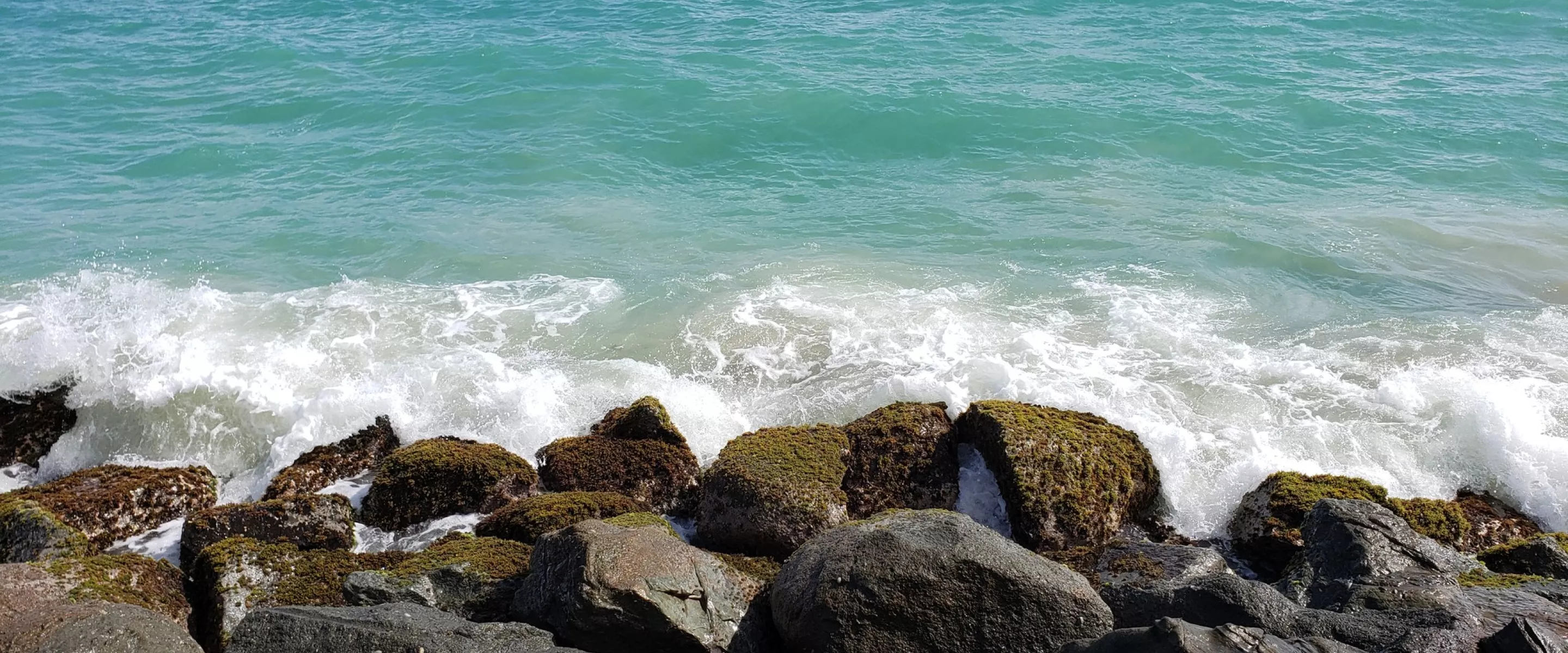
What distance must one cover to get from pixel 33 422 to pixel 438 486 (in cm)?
555

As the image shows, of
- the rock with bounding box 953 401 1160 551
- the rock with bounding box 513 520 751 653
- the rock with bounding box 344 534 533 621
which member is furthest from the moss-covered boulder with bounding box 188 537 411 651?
the rock with bounding box 953 401 1160 551

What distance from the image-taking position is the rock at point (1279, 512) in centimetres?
867

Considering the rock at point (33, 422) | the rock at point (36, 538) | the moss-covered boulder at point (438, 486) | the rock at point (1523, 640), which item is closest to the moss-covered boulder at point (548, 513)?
the moss-covered boulder at point (438, 486)

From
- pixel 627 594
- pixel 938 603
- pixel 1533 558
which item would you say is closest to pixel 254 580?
pixel 627 594

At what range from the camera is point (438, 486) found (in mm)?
9648

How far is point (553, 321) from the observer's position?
14.1 meters

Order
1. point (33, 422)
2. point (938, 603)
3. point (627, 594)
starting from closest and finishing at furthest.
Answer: point (938, 603) → point (627, 594) → point (33, 422)

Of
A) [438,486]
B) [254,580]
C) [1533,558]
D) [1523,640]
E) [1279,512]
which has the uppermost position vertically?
[1523,640]

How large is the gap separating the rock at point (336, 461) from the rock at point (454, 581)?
285 centimetres

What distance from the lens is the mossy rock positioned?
6855 millimetres

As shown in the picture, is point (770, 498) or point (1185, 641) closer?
point (1185, 641)

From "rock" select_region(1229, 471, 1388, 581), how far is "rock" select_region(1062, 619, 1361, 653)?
3167 mm

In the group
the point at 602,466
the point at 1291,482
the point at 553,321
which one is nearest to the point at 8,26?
the point at 553,321

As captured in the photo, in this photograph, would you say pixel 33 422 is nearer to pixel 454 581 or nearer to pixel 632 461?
pixel 632 461
